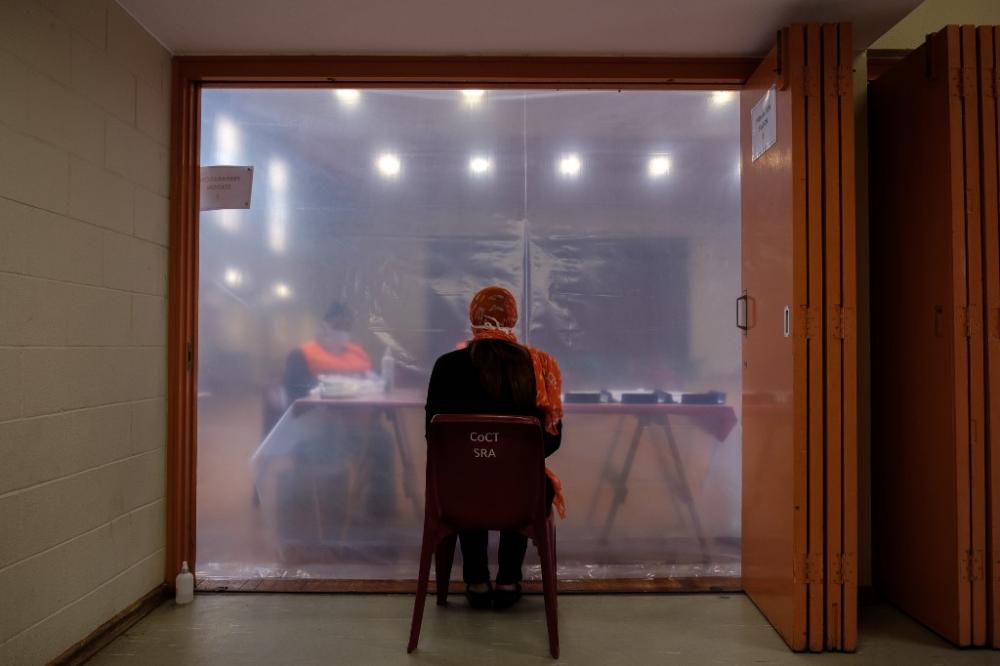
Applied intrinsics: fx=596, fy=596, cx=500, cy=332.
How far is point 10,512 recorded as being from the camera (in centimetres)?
162

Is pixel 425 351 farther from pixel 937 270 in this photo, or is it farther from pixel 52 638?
pixel 937 270

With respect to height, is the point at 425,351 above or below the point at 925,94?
below

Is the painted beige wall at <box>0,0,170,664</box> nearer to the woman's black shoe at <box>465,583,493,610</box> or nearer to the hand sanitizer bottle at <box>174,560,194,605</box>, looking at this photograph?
the hand sanitizer bottle at <box>174,560,194,605</box>

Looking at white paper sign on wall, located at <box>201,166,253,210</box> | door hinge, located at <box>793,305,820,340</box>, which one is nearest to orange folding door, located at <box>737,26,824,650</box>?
door hinge, located at <box>793,305,820,340</box>

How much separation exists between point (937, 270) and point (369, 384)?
7.33ft

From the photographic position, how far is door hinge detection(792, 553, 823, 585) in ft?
6.52

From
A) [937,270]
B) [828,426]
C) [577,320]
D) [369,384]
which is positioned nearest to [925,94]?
[937,270]

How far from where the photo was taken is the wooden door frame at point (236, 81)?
2426 millimetres

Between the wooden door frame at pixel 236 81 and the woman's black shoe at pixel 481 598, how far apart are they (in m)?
1.18

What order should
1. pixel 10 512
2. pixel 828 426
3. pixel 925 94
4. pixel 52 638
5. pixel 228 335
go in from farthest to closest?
1. pixel 228 335
2. pixel 925 94
3. pixel 828 426
4. pixel 52 638
5. pixel 10 512

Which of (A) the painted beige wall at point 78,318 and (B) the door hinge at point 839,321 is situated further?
(B) the door hinge at point 839,321

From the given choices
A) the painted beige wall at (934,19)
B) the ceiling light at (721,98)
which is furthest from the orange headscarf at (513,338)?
the painted beige wall at (934,19)

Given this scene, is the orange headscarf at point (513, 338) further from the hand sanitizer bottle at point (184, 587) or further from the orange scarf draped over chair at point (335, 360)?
the hand sanitizer bottle at point (184, 587)

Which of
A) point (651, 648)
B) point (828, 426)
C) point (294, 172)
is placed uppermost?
point (294, 172)
